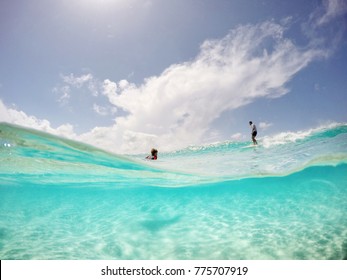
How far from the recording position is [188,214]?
13969 mm

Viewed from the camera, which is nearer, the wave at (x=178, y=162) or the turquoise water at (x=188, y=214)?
the turquoise water at (x=188, y=214)

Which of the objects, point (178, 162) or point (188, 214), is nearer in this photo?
point (188, 214)

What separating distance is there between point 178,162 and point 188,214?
493 cm

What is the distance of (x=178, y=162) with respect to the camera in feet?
58.4

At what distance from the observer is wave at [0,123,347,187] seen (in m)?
12.8

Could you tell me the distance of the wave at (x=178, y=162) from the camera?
12.8 m

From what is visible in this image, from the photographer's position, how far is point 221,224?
37.2ft

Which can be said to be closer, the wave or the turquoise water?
the turquoise water

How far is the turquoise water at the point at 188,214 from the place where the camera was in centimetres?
823

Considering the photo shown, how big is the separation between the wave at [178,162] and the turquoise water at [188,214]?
74 mm

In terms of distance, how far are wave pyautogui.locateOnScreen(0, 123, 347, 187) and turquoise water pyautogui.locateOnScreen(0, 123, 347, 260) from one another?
7 centimetres

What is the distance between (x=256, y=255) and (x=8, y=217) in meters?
16.1

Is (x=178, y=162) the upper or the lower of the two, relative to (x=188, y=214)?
upper
